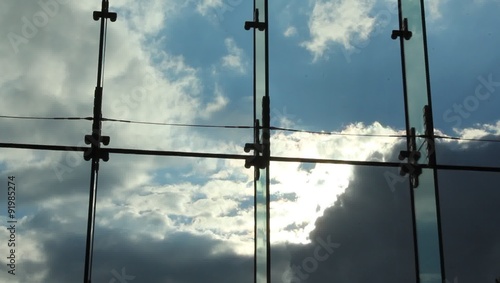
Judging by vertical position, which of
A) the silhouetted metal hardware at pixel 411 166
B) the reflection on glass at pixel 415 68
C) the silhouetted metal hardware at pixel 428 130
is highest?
the reflection on glass at pixel 415 68

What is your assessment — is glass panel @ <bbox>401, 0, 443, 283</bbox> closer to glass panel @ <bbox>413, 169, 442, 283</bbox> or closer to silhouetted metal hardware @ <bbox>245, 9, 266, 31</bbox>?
glass panel @ <bbox>413, 169, 442, 283</bbox>

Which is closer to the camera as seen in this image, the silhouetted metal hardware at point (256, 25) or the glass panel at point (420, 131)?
the glass panel at point (420, 131)

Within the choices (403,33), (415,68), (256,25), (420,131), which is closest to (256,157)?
(256,25)

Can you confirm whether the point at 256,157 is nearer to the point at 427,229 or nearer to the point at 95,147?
the point at 95,147

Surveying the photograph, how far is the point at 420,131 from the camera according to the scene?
6.04 metres

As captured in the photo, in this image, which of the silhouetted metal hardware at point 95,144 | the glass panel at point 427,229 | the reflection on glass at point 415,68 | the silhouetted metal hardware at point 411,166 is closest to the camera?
the silhouetted metal hardware at point 95,144

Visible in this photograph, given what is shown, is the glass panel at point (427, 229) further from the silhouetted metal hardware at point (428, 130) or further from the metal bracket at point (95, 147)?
the metal bracket at point (95, 147)

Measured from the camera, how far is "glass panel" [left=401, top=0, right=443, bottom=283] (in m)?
5.74

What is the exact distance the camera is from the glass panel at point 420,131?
5742 mm

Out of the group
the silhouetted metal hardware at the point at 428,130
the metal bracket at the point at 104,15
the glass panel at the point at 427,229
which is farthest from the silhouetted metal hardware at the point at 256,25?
the glass panel at the point at 427,229

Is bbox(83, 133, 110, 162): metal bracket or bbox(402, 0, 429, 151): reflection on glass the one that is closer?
bbox(83, 133, 110, 162): metal bracket

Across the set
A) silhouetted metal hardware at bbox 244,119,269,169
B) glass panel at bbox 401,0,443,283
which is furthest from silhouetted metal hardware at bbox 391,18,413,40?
silhouetted metal hardware at bbox 244,119,269,169

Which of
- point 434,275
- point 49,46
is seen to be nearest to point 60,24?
point 49,46

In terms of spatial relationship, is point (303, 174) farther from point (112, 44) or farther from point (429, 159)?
point (112, 44)
